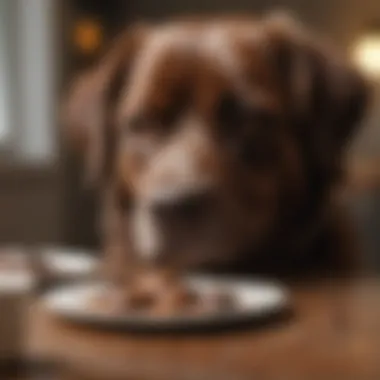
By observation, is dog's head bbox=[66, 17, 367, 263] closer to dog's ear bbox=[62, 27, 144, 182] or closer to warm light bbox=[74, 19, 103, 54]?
dog's ear bbox=[62, 27, 144, 182]

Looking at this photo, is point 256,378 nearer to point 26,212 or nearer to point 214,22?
point 214,22

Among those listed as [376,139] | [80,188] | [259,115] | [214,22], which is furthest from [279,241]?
[80,188]

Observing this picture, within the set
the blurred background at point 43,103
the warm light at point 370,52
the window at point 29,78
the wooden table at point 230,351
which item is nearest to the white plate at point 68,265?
the wooden table at point 230,351

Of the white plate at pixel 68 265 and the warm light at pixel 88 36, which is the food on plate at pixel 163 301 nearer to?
the white plate at pixel 68 265

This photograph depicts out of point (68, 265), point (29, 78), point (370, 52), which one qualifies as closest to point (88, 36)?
point (29, 78)

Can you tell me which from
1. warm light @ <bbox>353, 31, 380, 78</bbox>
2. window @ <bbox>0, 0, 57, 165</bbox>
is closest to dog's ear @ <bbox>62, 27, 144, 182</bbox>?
warm light @ <bbox>353, 31, 380, 78</bbox>

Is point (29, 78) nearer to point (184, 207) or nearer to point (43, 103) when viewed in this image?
point (43, 103)

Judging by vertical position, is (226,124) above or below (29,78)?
below
